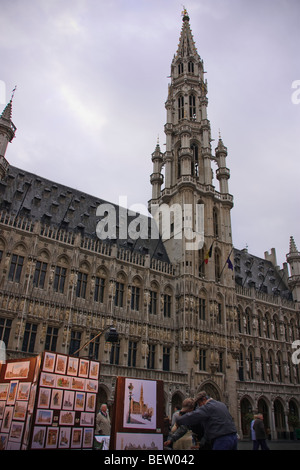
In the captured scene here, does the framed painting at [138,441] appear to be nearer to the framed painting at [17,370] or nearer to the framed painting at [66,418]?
Answer: the framed painting at [66,418]

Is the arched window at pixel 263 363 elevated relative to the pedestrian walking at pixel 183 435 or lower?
elevated

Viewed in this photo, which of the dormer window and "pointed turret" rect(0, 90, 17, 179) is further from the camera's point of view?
the dormer window

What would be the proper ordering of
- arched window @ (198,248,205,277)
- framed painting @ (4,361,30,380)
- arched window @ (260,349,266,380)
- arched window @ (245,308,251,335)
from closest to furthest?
framed painting @ (4,361,30,380) < arched window @ (198,248,205,277) < arched window @ (260,349,266,380) < arched window @ (245,308,251,335)

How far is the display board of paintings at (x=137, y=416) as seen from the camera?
29.4 feet

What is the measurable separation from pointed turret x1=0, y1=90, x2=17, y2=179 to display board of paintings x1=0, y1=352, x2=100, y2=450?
23.9m

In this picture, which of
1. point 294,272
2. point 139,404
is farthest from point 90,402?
point 294,272

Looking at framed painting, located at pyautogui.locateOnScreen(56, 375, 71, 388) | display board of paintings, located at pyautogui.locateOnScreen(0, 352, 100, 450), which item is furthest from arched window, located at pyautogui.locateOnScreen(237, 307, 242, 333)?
framed painting, located at pyautogui.locateOnScreen(56, 375, 71, 388)

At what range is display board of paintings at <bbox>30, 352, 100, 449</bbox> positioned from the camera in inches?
393

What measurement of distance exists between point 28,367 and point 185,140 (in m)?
40.2

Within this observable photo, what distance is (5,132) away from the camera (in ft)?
107

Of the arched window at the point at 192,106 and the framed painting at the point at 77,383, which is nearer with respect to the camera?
the framed painting at the point at 77,383

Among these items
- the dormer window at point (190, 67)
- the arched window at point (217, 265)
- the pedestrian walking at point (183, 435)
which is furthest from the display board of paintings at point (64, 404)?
the dormer window at point (190, 67)

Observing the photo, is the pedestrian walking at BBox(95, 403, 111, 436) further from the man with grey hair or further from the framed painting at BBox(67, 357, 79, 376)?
the man with grey hair

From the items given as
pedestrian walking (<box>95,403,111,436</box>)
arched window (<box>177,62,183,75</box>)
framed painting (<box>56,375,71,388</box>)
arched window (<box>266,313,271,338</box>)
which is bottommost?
pedestrian walking (<box>95,403,111,436</box>)
